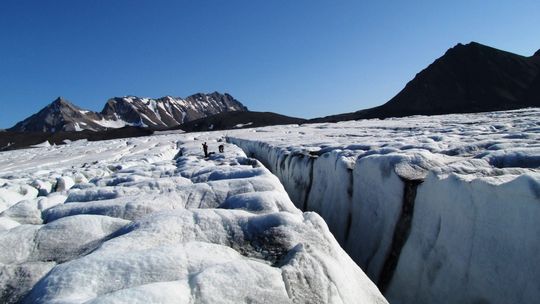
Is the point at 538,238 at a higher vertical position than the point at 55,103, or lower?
lower

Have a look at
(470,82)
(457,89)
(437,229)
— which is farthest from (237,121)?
(437,229)

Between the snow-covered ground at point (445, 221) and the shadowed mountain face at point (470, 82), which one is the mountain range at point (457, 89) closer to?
the shadowed mountain face at point (470, 82)

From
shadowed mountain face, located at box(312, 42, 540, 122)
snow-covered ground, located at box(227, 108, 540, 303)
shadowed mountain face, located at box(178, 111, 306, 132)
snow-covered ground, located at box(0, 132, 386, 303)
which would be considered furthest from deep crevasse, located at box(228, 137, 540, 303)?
shadowed mountain face, located at box(178, 111, 306, 132)

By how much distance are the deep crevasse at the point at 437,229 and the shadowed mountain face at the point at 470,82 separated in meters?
70.4

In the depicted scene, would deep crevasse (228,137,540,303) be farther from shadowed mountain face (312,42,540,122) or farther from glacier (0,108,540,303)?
shadowed mountain face (312,42,540,122)

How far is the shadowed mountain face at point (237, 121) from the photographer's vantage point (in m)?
83.4

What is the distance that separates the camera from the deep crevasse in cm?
381

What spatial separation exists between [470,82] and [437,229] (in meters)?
96.5

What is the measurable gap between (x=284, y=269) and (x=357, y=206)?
4.14 m

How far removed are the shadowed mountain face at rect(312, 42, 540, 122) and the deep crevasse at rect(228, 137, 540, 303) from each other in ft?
231

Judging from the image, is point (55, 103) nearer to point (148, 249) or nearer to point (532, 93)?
point (532, 93)

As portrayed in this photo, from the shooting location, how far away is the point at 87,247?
3.82 meters

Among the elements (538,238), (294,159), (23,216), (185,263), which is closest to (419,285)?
(538,238)

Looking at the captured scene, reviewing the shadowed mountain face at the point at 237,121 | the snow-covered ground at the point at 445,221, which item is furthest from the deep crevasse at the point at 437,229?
the shadowed mountain face at the point at 237,121
